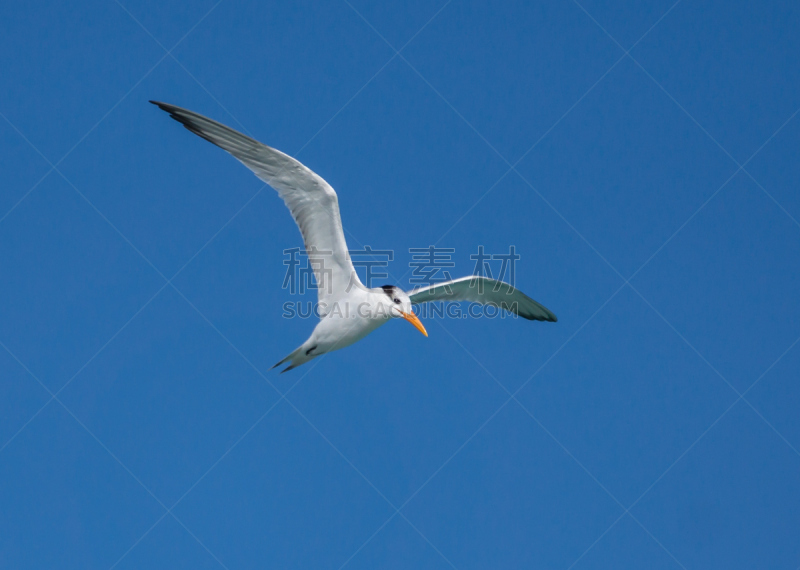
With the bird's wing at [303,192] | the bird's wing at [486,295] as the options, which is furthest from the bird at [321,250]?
the bird's wing at [486,295]

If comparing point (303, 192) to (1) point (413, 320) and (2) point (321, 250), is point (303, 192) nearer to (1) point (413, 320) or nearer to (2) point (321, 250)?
(2) point (321, 250)

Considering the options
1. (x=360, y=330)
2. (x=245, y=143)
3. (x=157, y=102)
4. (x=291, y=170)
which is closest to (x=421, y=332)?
(x=360, y=330)

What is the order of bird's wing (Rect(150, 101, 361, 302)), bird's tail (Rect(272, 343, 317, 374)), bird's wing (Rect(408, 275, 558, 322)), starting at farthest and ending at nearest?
bird's wing (Rect(408, 275, 558, 322)) → bird's tail (Rect(272, 343, 317, 374)) → bird's wing (Rect(150, 101, 361, 302))

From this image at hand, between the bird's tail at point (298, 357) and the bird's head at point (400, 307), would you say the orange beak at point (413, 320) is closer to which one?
the bird's head at point (400, 307)

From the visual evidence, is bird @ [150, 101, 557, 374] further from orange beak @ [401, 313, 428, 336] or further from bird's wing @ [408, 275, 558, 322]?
bird's wing @ [408, 275, 558, 322]

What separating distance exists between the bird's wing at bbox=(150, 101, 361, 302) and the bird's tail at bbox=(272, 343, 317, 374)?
733 mm

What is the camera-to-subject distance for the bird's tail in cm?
877

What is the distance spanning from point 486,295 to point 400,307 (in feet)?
7.79

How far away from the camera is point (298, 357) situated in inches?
Result: 351

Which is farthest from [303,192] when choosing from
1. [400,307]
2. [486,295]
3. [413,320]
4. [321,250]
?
[486,295]

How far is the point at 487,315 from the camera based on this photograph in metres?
10.4

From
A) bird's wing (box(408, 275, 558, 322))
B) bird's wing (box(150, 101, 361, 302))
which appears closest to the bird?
bird's wing (box(150, 101, 361, 302))

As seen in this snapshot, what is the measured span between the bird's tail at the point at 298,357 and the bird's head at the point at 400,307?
1.22 m

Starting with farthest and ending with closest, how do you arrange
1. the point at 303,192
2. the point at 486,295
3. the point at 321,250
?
1. the point at 486,295
2. the point at 321,250
3. the point at 303,192
